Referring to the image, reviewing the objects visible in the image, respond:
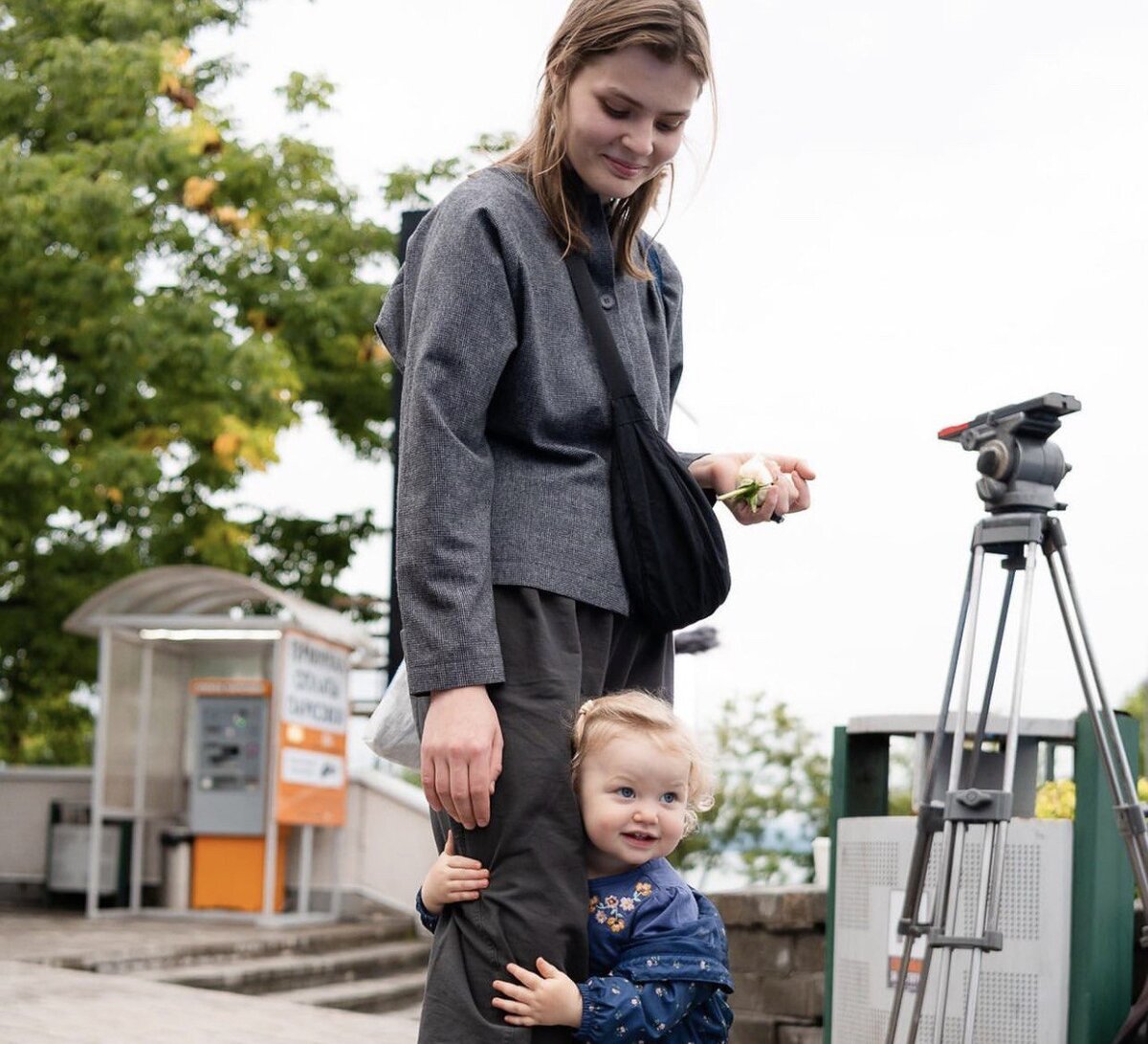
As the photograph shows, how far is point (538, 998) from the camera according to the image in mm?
2141

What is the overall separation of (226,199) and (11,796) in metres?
5.26

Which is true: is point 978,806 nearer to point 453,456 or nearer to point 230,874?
point 453,456

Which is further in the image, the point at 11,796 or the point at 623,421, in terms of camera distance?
the point at 11,796

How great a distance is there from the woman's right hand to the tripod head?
136 cm

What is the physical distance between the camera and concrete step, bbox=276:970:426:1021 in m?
9.31

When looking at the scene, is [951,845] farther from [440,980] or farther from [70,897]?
[70,897]

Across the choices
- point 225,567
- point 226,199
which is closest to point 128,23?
point 226,199

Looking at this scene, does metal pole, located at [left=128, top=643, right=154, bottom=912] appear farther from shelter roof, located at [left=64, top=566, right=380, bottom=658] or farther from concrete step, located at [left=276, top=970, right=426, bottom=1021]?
concrete step, located at [left=276, top=970, right=426, bottom=1021]

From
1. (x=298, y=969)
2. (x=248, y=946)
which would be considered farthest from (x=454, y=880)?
(x=248, y=946)

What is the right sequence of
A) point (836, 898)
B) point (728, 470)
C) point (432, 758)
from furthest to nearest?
1. point (836, 898)
2. point (728, 470)
3. point (432, 758)

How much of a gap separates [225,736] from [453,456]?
10996 mm

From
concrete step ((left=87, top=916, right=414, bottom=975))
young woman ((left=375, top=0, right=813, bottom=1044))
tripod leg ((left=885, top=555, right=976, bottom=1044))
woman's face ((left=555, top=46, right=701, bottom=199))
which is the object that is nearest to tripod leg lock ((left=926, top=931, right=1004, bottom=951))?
tripod leg ((left=885, top=555, right=976, bottom=1044))

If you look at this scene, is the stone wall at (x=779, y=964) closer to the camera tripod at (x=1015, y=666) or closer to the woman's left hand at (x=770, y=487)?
the camera tripod at (x=1015, y=666)

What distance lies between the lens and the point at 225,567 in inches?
554
